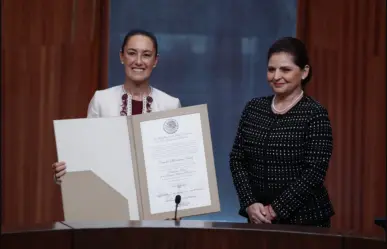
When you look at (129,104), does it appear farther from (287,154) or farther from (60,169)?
(287,154)

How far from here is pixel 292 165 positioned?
8.05ft

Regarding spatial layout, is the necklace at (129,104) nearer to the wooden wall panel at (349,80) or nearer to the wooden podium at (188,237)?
the wooden podium at (188,237)

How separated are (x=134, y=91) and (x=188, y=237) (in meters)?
1.09

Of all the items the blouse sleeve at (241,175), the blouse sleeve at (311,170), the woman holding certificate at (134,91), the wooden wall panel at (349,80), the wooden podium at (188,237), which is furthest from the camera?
the wooden wall panel at (349,80)

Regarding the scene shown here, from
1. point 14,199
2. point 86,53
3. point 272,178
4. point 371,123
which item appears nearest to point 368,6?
point 371,123

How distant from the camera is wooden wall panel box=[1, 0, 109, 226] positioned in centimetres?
403

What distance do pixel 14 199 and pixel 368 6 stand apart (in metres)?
2.32

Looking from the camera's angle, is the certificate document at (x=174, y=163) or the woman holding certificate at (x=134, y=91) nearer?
the certificate document at (x=174, y=163)

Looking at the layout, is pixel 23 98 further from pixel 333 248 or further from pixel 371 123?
pixel 333 248

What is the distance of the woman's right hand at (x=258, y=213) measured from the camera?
2.42 meters

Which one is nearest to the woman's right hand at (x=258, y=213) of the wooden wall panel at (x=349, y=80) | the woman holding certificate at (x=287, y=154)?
the woman holding certificate at (x=287, y=154)

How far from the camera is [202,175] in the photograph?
2543 mm

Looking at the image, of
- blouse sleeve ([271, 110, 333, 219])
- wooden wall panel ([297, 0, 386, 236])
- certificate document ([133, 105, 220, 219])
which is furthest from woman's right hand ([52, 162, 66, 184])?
wooden wall panel ([297, 0, 386, 236])

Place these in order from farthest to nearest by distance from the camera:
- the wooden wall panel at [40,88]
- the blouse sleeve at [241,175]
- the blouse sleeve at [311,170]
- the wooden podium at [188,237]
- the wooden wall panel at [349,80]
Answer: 1. the wooden wall panel at [349,80]
2. the wooden wall panel at [40,88]
3. the blouse sleeve at [241,175]
4. the blouse sleeve at [311,170]
5. the wooden podium at [188,237]
